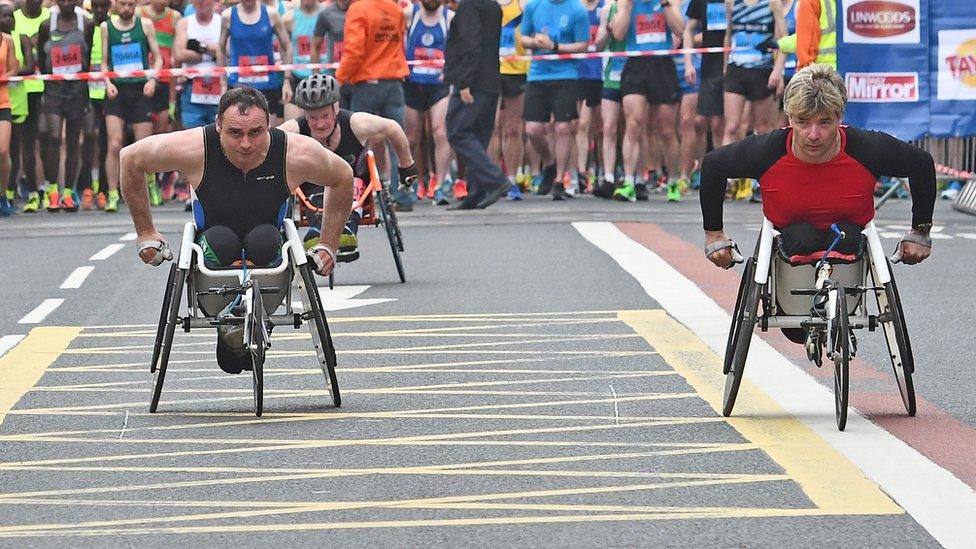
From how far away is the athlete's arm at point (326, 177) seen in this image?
9.62 metres

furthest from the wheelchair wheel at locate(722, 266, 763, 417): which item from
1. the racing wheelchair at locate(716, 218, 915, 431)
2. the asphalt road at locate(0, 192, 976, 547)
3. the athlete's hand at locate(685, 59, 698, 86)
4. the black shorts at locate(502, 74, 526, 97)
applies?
the black shorts at locate(502, 74, 526, 97)

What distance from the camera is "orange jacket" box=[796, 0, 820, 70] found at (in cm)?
1952

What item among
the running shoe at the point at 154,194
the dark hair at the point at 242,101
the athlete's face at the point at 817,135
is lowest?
the running shoe at the point at 154,194

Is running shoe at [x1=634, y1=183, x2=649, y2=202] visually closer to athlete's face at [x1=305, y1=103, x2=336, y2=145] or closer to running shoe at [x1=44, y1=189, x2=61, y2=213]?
running shoe at [x1=44, y1=189, x2=61, y2=213]

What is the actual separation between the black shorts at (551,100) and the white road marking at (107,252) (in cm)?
594

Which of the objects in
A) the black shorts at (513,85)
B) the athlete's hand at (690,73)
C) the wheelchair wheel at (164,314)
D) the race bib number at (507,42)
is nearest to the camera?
the wheelchair wheel at (164,314)

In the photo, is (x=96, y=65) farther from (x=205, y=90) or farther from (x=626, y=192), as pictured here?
(x=626, y=192)

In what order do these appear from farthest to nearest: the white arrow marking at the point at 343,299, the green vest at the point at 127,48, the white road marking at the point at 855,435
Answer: the green vest at the point at 127,48 → the white arrow marking at the point at 343,299 → the white road marking at the point at 855,435

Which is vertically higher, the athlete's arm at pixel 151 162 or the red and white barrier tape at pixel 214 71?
the athlete's arm at pixel 151 162

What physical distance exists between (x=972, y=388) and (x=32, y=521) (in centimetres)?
435

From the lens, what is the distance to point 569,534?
6.55 m

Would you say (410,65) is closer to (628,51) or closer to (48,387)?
(628,51)

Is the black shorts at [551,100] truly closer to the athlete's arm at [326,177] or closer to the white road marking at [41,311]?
the white road marking at [41,311]

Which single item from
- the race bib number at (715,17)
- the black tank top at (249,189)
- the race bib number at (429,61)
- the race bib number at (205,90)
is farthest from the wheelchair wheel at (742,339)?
the race bib number at (205,90)
